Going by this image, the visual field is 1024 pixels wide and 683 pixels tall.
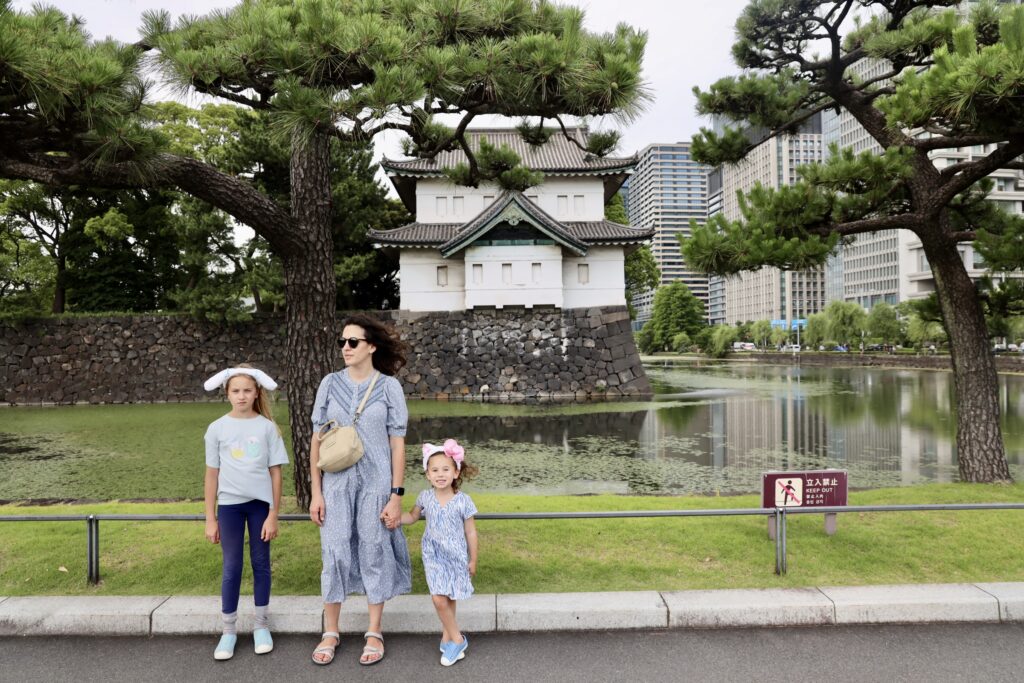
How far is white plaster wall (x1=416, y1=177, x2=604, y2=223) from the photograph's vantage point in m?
23.0

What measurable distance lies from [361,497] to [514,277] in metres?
18.7

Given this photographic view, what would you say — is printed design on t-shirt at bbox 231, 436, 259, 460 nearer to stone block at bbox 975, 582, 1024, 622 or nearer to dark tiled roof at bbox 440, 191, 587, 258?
stone block at bbox 975, 582, 1024, 622

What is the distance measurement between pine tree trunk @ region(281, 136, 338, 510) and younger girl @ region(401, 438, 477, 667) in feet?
7.69

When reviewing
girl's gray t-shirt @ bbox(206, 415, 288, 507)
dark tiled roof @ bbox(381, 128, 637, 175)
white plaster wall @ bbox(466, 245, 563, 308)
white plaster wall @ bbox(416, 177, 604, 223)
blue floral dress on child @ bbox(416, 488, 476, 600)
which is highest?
dark tiled roof @ bbox(381, 128, 637, 175)

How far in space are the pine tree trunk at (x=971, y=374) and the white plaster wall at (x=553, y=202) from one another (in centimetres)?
1744

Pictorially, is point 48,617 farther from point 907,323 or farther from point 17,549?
point 907,323

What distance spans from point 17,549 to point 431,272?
Answer: 18.6m

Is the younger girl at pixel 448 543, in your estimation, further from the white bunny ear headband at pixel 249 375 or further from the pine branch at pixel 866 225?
the pine branch at pixel 866 225

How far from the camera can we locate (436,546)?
9.80ft

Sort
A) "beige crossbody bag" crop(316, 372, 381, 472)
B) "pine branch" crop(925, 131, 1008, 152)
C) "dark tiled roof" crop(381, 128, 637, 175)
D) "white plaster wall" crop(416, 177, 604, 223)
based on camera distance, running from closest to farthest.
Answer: "beige crossbody bag" crop(316, 372, 381, 472), "pine branch" crop(925, 131, 1008, 152), "dark tiled roof" crop(381, 128, 637, 175), "white plaster wall" crop(416, 177, 604, 223)

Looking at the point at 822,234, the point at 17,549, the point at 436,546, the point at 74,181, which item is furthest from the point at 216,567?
the point at 822,234

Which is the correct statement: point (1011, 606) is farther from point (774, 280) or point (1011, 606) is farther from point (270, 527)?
point (774, 280)

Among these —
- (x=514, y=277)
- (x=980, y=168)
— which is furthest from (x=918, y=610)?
(x=514, y=277)

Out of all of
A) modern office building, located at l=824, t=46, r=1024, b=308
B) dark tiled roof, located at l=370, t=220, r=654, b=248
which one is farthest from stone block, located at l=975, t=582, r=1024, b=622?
modern office building, located at l=824, t=46, r=1024, b=308
